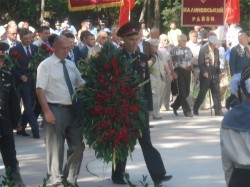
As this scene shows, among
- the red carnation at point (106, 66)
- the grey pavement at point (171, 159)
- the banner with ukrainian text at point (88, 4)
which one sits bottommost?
the grey pavement at point (171, 159)

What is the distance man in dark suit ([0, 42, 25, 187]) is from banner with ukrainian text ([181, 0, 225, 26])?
954cm

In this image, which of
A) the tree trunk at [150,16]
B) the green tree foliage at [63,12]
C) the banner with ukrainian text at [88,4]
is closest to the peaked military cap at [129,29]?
the banner with ukrainian text at [88,4]

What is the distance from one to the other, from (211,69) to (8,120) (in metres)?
8.63

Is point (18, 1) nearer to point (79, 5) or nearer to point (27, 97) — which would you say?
point (79, 5)

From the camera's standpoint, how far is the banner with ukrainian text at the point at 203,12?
1867 cm

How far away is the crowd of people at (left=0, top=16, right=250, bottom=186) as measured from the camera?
30.8 ft

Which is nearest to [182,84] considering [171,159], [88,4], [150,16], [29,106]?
[88,4]

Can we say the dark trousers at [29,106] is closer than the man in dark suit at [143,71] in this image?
No

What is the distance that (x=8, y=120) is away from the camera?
375 inches

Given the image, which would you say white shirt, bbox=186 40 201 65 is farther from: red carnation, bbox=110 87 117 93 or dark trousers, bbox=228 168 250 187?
dark trousers, bbox=228 168 250 187

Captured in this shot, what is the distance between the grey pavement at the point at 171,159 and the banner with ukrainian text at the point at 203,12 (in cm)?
321

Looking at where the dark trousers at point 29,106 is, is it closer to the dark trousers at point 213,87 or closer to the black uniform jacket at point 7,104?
the black uniform jacket at point 7,104

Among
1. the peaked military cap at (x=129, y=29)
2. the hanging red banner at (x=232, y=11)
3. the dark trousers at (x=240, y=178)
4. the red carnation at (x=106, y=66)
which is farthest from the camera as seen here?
the hanging red banner at (x=232, y=11)

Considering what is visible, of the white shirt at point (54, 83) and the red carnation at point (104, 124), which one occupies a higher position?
the white shirt at point (54, 83)
